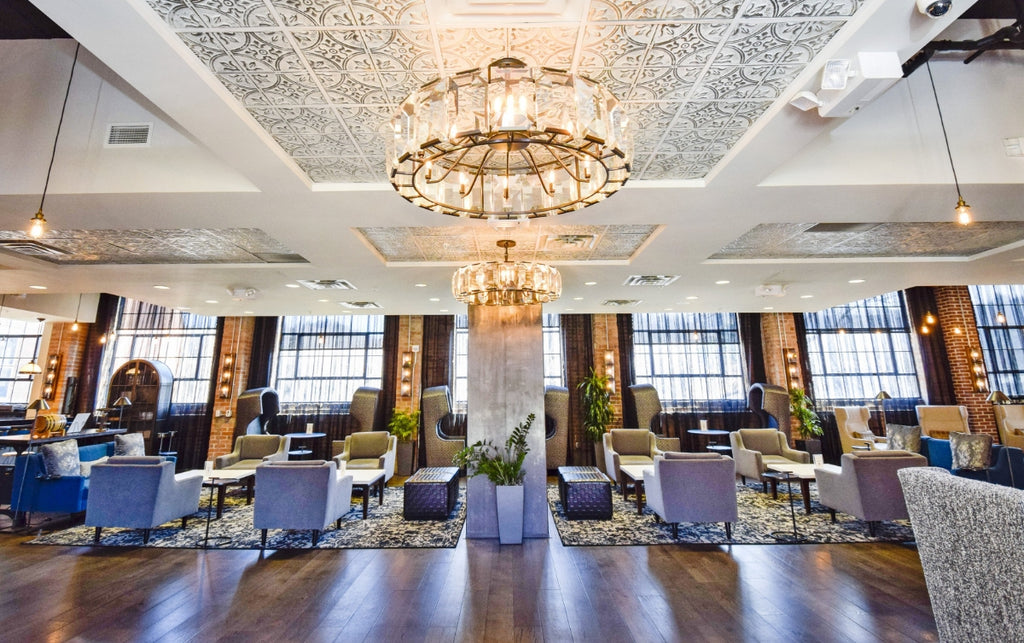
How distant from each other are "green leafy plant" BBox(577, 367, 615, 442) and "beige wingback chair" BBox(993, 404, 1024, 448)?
24.9 feet

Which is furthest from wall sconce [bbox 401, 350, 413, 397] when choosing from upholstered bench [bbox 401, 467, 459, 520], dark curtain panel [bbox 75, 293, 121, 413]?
dark curtain panel [bbox 75, 293, 121, 413]

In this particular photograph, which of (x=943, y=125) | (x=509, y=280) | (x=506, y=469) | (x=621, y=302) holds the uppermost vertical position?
(x=943, y=125)

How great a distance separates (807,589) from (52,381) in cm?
1376

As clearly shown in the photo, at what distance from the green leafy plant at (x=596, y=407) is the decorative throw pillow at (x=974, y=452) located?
4.89m

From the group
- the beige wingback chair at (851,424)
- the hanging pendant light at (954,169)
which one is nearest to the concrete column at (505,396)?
the hanging pendant light at (954,169)

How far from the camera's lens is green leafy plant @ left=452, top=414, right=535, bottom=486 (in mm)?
4551

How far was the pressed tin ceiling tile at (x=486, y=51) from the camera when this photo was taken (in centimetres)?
183

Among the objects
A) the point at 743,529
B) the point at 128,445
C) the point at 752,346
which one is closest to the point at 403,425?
the point at 128,445

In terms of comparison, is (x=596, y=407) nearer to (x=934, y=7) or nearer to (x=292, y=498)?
(x=292, y=498)

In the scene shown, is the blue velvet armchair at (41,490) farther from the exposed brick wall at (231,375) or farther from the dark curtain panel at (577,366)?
the dark curtain panel at (577,366)

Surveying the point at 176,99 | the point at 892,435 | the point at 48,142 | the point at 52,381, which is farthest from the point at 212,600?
the point at 52,381

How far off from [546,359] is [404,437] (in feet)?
11.3

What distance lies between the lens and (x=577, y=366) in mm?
9227

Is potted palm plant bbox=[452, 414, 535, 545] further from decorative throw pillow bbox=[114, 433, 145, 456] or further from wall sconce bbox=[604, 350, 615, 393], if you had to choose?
decorative throw pillow bbox=[114, 433, 145, 456]
